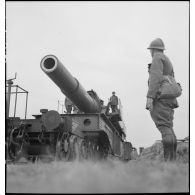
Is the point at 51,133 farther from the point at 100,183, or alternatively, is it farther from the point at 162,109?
the point at 100,183

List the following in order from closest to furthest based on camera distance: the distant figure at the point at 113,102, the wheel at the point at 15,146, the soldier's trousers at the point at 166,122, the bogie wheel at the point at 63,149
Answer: the soldier's trousers at the point at 166,122 < the bogie wheel at the point at 63,149 < the wheel at the point at 15,146 < the distant figure at the point at 113,102

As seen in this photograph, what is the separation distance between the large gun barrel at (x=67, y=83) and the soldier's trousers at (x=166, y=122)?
2.45m

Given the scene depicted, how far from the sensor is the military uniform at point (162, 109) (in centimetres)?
522

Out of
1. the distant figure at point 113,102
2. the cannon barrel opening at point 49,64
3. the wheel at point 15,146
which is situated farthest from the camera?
the distant figure at point 113,102

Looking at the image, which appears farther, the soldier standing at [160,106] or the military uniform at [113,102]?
the military uniform at [113,102]

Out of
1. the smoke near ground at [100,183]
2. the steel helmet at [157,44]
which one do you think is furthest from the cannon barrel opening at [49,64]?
the smoke near ground at [100,183]

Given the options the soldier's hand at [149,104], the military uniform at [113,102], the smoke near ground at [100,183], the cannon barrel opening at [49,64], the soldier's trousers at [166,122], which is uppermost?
the cannon barrel opening at [49,64]

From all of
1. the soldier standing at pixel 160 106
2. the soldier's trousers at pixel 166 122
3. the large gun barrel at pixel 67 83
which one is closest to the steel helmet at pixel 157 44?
the soldier standing at pixel 160 106

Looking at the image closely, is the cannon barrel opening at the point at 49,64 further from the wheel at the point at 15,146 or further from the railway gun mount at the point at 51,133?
the wheel at the point at 15,146

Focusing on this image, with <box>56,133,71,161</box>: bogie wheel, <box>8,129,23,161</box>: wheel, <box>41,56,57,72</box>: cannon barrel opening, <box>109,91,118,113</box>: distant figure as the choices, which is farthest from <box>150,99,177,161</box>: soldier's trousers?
<box>109,91,118,113</box>: distant figure

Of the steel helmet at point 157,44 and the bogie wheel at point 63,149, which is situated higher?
the steel helmet at point 157,44

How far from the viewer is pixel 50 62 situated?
23.0 ft

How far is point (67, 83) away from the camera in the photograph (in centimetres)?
774

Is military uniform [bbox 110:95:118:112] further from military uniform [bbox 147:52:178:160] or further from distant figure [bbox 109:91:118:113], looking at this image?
military uniform [bbox 147:52:178:160]
